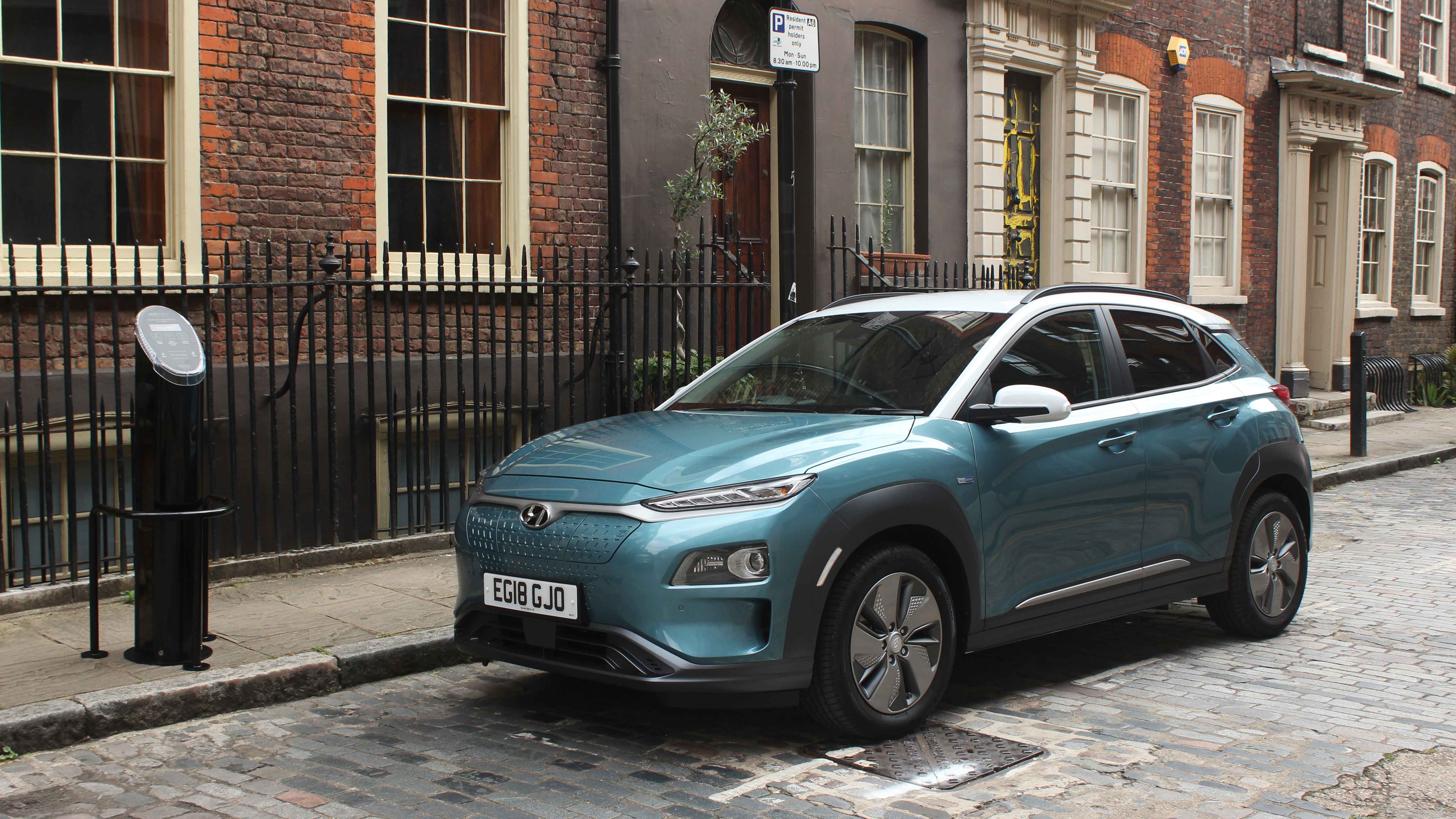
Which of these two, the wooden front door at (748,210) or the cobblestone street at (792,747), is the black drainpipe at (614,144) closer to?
the wooden front door at (748,210)

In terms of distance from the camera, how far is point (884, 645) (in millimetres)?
4832

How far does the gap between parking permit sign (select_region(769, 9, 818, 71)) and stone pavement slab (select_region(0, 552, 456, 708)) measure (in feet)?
12.2

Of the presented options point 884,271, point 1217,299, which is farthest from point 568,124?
point 1217,299

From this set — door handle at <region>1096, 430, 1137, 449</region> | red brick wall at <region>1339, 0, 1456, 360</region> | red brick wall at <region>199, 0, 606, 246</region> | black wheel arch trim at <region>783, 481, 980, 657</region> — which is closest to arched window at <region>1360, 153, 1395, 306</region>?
red brick wall at <region>1339, 0, 1456, 360</region>

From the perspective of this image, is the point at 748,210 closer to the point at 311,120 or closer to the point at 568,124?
the point at 568,124

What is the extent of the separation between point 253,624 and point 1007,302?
3.96 metres

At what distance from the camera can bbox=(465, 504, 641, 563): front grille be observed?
15.0 feet

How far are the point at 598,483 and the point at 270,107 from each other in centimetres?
490

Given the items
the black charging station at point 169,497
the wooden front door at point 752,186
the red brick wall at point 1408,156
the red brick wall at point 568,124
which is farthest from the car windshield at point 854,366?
the red brick wall at point 1408,156

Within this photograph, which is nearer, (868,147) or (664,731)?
(664,731)

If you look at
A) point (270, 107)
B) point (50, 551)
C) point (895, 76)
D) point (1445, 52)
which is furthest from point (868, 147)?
point (1445, 52)

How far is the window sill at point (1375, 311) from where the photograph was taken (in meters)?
19.6

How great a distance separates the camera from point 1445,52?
2162 centimetres

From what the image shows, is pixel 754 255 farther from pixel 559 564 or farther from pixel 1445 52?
pixel 1445 52
